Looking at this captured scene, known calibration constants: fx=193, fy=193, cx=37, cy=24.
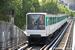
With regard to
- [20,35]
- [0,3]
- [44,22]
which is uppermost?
[0,3]

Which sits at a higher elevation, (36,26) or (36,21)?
(36,21)

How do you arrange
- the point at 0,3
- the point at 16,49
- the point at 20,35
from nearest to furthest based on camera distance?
the point at 16,49
the point at 0,3
the point at 20,35

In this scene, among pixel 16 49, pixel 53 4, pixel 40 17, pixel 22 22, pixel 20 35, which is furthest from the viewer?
pixel 53 4

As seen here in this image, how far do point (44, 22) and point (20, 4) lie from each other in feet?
54.3

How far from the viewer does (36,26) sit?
18156mm

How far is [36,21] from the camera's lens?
18094 mm

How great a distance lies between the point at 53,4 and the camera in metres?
74.3

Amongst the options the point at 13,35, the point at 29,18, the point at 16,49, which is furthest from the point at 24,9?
the point at 16,49

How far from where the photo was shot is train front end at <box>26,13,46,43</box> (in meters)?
17.9

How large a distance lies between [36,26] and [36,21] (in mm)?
472

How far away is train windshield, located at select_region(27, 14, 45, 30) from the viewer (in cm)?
1798

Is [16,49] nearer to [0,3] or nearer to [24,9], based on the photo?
[0,3]

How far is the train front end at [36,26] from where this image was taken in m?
17.9

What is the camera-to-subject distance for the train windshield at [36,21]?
17977 mm
